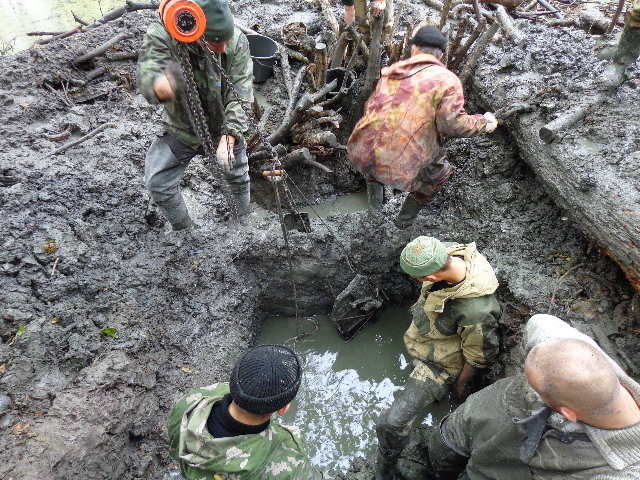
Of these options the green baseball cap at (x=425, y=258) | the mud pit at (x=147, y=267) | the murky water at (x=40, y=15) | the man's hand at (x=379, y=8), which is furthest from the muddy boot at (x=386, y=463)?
the murky water at (x=40, y=15)

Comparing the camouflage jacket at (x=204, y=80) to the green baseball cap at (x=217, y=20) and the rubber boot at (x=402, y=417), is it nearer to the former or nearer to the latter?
the green baseball cap at (x=217, y=20)

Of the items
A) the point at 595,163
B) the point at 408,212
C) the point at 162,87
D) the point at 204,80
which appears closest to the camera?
the point at 162,87

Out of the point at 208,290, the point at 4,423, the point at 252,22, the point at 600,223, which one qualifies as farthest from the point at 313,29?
the point at 4,423

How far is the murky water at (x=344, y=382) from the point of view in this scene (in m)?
3.61

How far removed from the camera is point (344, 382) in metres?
4.00

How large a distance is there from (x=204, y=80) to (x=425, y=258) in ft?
6.76

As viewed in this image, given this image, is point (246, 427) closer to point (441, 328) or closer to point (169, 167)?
point (441, 328)

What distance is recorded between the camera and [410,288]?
4.45 m

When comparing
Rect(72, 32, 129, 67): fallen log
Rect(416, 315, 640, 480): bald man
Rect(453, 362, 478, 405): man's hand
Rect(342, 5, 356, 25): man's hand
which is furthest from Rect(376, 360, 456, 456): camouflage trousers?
Rect(72, 32, 129, 67): fallen log

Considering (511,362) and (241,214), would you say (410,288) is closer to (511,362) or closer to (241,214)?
(511,362)

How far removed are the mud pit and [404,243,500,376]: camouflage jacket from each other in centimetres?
43

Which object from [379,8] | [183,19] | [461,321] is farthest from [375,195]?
[183,19]

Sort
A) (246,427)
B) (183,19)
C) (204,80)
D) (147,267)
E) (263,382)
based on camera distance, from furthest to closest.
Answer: (147,267) < (204,80) < (183,19) < (246,427) < (263,382)

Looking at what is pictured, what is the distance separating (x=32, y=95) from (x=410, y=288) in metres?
4.85
